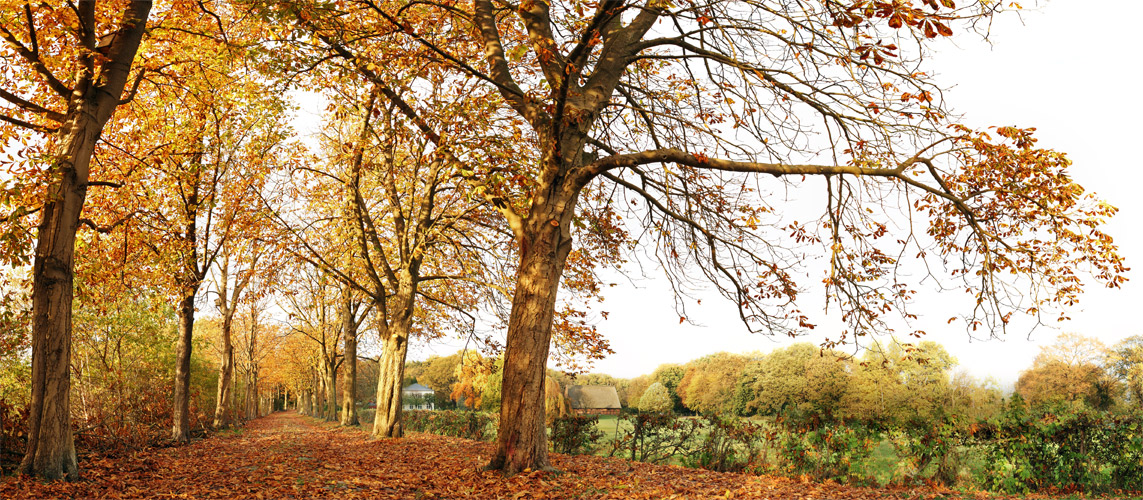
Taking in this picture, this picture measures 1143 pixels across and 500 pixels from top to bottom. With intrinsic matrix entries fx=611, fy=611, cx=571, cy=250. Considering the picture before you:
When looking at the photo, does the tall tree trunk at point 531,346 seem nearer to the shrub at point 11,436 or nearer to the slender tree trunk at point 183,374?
the shrub at point 11,436

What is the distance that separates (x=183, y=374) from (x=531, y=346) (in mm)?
9999

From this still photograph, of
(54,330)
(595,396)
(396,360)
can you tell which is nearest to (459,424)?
(396,360)

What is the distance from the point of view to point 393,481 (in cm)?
764

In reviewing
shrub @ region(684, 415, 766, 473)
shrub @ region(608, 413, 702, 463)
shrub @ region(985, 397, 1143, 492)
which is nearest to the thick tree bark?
shrub @ region(608, 413, 702, 463)

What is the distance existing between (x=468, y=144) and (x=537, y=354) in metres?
3.05

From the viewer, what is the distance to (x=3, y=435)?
7.84m

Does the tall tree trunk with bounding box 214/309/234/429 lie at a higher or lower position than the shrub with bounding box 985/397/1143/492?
higher

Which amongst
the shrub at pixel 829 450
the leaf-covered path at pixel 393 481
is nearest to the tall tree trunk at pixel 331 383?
the leaf-covered path at pixel 393 481

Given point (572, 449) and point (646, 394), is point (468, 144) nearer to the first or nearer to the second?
point (572, 449)

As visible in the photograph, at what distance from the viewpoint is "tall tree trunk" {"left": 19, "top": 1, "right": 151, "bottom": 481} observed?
6828 millimetres

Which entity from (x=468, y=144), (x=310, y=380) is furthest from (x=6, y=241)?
(x=310, y=380)

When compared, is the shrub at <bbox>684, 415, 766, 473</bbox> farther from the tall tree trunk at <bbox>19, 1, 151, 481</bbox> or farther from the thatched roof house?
the thatched roof house

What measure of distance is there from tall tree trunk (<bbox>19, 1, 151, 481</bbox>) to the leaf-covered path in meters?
0.43

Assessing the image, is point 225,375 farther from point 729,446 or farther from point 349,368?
point 729,446
